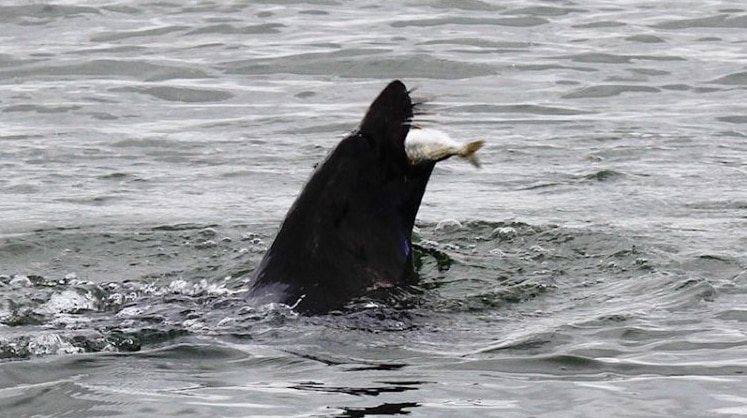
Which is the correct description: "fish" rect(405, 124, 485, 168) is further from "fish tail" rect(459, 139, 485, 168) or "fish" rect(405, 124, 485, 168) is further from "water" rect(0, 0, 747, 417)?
"water" rect(0, 0, 747, 417)

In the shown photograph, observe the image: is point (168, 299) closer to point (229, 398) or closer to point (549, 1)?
point (229, 398)

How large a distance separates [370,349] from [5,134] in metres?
5.59

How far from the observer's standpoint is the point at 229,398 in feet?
16.7

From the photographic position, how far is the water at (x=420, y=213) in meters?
5.29

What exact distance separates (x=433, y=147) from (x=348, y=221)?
1.27 ft

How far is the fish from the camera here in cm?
576

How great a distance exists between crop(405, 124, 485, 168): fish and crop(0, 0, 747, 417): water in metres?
0.31

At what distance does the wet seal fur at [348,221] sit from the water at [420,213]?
12 cm

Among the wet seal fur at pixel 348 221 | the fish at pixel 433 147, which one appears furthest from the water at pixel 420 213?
the fish at pixel 433 147

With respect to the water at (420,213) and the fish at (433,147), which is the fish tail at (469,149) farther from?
the water at (420,213)

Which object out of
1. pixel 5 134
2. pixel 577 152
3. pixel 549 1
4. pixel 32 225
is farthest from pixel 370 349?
pixel 549 1

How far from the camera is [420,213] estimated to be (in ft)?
27.3

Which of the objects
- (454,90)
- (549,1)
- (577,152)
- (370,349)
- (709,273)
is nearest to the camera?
(370,349)

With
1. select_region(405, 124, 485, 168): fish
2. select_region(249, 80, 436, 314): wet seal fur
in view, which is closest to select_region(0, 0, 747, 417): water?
select_region(249, 80, 436, 314): wet seal fur
